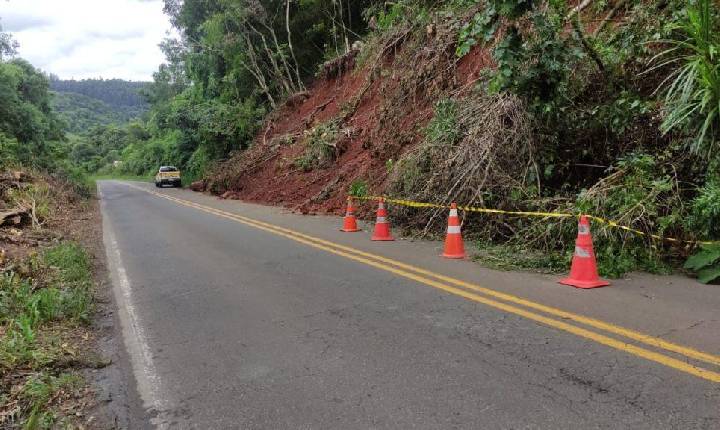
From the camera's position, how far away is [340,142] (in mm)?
19359

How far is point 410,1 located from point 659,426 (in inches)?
694

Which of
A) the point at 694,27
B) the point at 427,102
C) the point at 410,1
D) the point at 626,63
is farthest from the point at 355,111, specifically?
the point at 694,27

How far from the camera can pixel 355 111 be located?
20.7 metres

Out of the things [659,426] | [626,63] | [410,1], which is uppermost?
[410,1]

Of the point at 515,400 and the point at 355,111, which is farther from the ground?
the point at 355,111

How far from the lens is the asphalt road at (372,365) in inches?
132

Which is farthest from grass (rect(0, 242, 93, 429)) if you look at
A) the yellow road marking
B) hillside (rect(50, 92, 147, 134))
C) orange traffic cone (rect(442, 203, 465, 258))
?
hillside (rect(50, 92, 147, 134))

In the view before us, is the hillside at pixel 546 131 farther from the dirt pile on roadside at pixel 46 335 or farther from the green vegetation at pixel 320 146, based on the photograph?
the dirt pile on roadside at pixel 46 335

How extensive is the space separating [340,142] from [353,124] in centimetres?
109

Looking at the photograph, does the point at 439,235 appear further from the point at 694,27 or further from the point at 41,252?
the point at 41,252

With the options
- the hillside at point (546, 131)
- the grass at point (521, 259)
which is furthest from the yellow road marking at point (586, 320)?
the hillside at point (546, 131)

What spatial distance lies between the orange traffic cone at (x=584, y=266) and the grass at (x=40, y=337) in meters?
5.01

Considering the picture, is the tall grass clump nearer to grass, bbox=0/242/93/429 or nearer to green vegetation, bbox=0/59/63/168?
grass, bbox=0/242/93/429

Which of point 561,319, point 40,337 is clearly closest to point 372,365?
point 561,319
